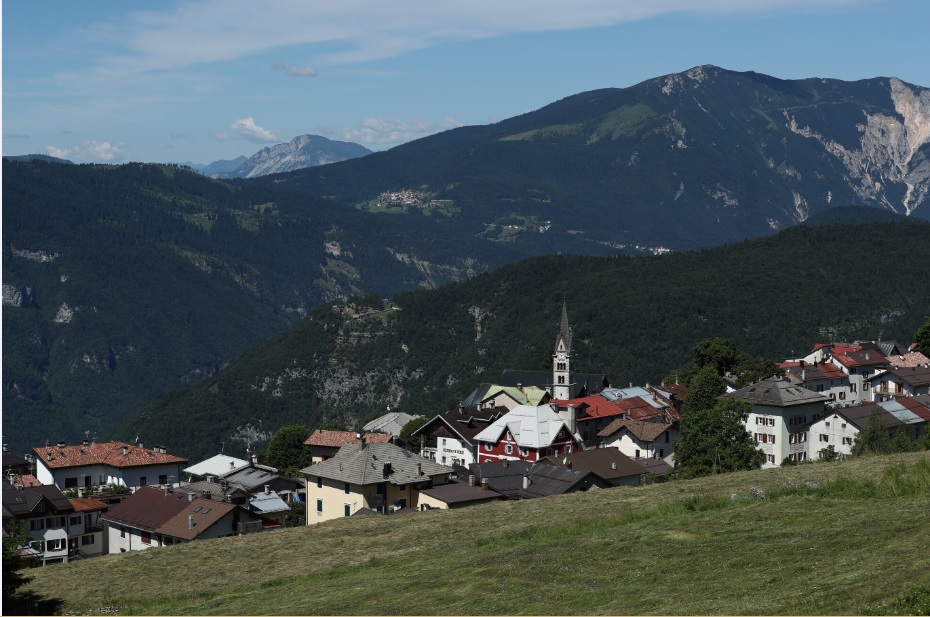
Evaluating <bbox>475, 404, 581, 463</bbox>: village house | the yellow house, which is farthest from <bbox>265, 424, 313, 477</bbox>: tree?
the yellow house

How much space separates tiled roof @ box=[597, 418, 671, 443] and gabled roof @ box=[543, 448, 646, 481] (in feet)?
65.2

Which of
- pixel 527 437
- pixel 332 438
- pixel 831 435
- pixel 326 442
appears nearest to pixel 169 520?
pixel 527 437

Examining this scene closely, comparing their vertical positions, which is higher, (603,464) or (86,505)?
(603,464)

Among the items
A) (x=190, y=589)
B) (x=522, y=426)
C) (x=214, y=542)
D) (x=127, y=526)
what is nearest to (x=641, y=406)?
(x=522, y=426)

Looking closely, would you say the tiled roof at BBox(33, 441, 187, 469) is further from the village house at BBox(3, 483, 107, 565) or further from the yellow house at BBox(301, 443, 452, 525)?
the yellow house at BBox(301, 443, 452, 525)

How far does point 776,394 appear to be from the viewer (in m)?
92.9

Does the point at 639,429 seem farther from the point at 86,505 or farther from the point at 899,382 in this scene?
the point at 86,505

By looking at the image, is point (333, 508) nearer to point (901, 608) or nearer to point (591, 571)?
point (591, 571)

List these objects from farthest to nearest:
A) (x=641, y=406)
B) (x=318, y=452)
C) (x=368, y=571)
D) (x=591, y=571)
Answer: (x=641, y=406), (x=318, y=452), (x=368, y=571), (x=591, y=571)

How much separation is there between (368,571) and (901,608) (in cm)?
1880

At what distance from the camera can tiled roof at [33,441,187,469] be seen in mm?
91688

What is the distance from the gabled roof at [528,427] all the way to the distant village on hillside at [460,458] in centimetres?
14

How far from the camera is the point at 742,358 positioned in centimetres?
12000

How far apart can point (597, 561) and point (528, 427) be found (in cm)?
6348
